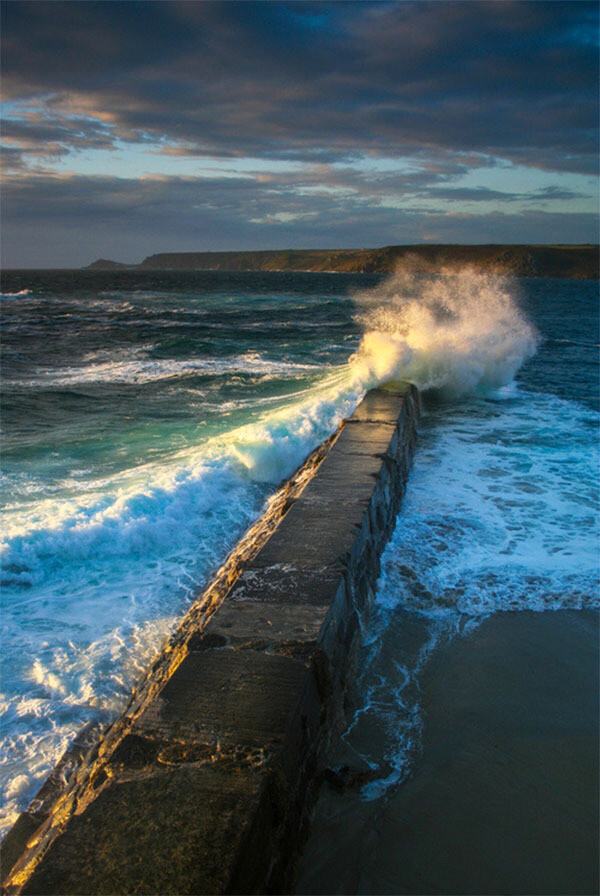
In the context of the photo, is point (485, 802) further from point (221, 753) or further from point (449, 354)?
point (449, 354)

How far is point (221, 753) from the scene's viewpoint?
89.7 inches

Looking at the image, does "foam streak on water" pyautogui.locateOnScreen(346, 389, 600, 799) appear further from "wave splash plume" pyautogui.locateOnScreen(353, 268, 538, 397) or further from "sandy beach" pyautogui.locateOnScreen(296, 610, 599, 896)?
"wave splash plume" pyautogui.locateOnScreen(353, 268, 538, 397)

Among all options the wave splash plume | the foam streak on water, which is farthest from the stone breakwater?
the wave splash plume

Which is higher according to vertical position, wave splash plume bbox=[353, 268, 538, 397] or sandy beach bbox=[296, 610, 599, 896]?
wave splash plume bbox=[353, 268, 538, 397]

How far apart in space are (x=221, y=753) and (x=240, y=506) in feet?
12.6

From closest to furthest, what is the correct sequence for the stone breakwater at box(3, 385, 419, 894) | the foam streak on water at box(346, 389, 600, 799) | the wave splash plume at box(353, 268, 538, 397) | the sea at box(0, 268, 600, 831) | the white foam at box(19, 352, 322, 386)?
1. the stone breakwater at box(3, 385, 419, 894)
2. the foam streak on water at box(346, 389, 600, 799)
3. the sea at box(0, 268, 600, 831)
4. the wave splash plume at box(353, 268, 538, 397)
5. the white foam at box(19, 352, 322, 386)

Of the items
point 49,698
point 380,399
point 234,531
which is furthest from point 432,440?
point 49,698

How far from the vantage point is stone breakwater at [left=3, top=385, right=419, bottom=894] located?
75.4 inches

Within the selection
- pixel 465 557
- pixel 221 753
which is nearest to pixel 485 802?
pixel 221 753

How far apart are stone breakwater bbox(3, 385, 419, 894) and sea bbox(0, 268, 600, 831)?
0.89 feet

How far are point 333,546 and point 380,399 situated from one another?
518cm

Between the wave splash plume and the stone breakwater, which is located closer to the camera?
the stone breakwater

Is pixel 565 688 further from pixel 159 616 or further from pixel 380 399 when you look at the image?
pixel 380 399

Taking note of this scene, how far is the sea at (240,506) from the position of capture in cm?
329
